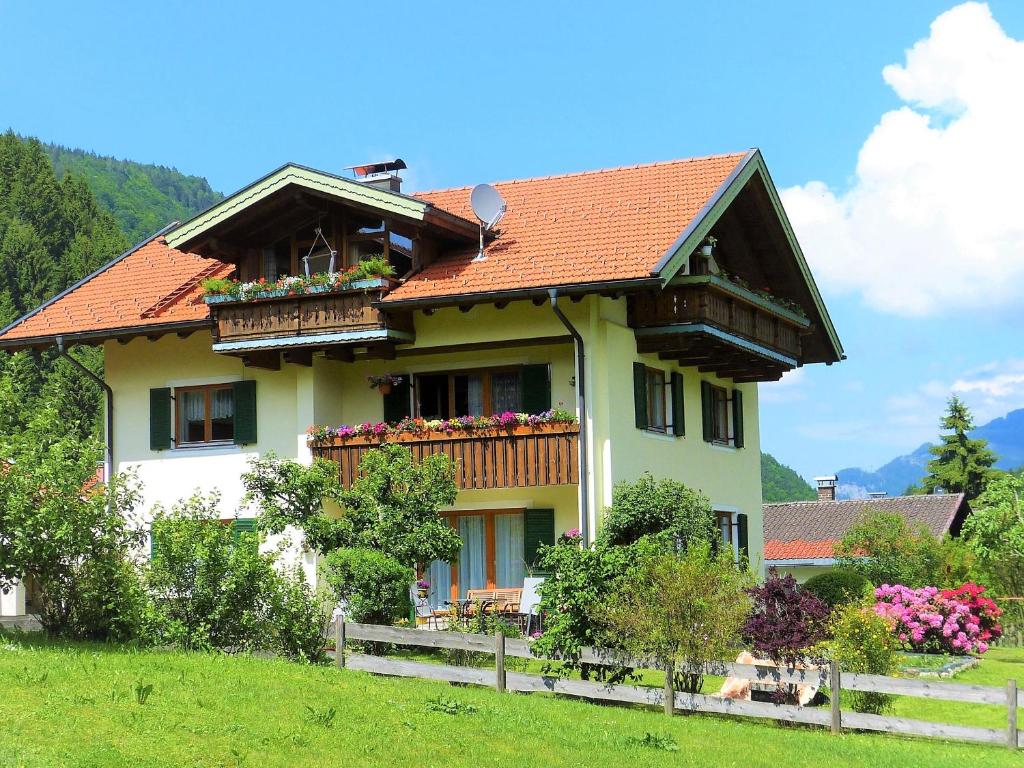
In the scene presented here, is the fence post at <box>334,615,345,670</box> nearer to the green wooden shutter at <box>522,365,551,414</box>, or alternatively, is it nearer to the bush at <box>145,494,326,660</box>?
the bush at <box>145,494,326,660</box>

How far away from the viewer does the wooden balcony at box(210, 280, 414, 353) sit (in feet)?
80.7

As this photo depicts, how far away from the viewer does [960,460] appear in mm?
68562

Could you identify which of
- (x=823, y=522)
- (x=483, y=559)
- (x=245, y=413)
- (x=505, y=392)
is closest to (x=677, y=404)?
(x=505, y=392)

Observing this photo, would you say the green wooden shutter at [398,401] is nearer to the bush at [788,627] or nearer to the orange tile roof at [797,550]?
the bush at [788,627]

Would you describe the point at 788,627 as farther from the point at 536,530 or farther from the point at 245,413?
the point at 245,413

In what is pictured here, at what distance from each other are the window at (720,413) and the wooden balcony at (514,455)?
21.6ft

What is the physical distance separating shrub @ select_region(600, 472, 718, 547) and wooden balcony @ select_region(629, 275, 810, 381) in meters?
2.82

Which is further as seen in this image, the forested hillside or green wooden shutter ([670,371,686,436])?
the forested hillside

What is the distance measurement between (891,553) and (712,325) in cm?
1551

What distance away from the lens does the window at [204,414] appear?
89.7 feet

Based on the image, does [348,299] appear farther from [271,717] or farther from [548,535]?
[271,717]

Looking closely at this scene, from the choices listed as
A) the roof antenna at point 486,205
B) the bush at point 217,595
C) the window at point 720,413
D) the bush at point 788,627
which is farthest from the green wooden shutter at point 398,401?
the bush at point 788,627

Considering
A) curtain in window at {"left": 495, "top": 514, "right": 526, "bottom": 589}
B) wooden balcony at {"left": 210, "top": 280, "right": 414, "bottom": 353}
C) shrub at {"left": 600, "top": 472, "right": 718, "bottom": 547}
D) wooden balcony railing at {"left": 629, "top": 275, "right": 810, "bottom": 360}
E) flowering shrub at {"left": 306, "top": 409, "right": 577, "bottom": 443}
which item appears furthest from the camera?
curtain in window at {"left": 495, "top": 514, "right": 526, "bottom": 589}

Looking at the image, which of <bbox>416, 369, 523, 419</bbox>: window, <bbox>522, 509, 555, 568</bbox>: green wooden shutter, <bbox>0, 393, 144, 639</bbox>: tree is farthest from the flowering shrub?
<bbox>0, 393, 144, 639</bbox>: tree
